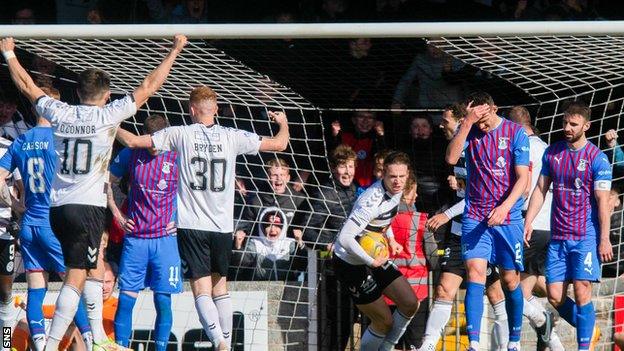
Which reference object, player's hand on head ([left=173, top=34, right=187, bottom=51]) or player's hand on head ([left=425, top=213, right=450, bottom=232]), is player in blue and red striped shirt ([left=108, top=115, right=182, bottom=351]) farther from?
player's hand on head ([left=425, top=213, right=450, bottom=232])

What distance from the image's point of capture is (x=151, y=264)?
1049cm

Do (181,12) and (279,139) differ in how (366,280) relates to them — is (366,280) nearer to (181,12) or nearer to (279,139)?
(279,139)

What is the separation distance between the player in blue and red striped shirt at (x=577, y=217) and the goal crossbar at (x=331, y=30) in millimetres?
704

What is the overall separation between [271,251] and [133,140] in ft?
8.48

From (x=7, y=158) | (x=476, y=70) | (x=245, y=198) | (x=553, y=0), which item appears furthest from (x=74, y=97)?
(x=553, y=0)

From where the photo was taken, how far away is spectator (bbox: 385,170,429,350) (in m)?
11.7

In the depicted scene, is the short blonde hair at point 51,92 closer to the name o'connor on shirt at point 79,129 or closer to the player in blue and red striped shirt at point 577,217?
the name o'connor on shirt at point 79,129

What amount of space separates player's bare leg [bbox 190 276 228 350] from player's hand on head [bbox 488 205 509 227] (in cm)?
222

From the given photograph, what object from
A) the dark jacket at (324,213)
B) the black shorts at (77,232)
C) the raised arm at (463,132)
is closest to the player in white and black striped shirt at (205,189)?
the black shorts at (77,232)

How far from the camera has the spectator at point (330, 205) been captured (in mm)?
12016

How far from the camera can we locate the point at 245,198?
40.8 ft

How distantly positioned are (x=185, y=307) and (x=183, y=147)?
7.39ft

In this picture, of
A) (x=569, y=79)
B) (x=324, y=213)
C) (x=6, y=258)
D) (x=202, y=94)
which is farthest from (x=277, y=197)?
(x=569, y=79)

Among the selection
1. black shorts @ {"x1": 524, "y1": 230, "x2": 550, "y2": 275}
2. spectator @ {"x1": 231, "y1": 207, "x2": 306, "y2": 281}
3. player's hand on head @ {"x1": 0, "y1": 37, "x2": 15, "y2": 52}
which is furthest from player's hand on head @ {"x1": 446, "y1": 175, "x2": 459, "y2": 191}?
player's hand on head @ {"x1": 0, "y1": 37, "x2": 15, "y2": 52}
